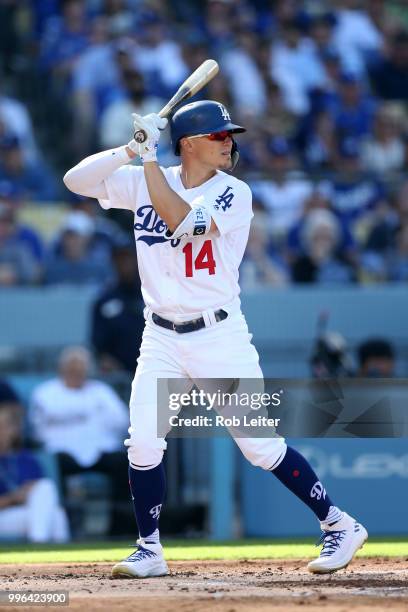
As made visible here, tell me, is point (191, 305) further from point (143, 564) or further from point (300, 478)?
point (143, 564)

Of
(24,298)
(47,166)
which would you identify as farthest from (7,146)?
(24,298)

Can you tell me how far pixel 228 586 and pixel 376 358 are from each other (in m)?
4.49

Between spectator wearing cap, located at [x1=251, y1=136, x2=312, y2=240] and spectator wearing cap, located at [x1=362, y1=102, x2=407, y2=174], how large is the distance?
86 centimetres

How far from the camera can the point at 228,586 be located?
5.14 meters

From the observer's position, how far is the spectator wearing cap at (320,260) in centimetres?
1059

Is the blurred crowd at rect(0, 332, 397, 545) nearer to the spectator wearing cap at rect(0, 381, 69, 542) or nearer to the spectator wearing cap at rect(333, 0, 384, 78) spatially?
the spectator wearing cap at rect(0, 381, 69, 542)

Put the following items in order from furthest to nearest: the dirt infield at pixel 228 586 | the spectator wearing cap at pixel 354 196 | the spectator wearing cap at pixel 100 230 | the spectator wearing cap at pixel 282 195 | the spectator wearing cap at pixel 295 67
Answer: the spectator wearing cap at pixel 295 67, the spectator wearing cap at pixel 354 196, the spectator wearing cap at pixel 282 195, the spectator wearing cap at pixel 100 230, the dirt infield at pixel 228 586

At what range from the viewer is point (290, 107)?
12.2 m

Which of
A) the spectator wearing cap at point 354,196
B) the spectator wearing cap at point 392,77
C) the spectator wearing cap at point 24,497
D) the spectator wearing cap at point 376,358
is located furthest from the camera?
the spectator wearing cap at point 392,77

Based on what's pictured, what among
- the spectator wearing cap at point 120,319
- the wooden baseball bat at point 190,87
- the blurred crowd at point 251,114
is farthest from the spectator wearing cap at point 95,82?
the wooden baseball bat at point 190,87

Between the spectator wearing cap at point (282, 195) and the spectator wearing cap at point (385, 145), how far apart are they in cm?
86

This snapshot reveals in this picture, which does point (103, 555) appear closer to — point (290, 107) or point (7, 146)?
point (7, 146)

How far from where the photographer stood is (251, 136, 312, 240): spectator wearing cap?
10.8m

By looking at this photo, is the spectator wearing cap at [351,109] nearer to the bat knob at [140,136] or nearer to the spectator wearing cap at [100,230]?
the spectator wearing cap at [100,230]
